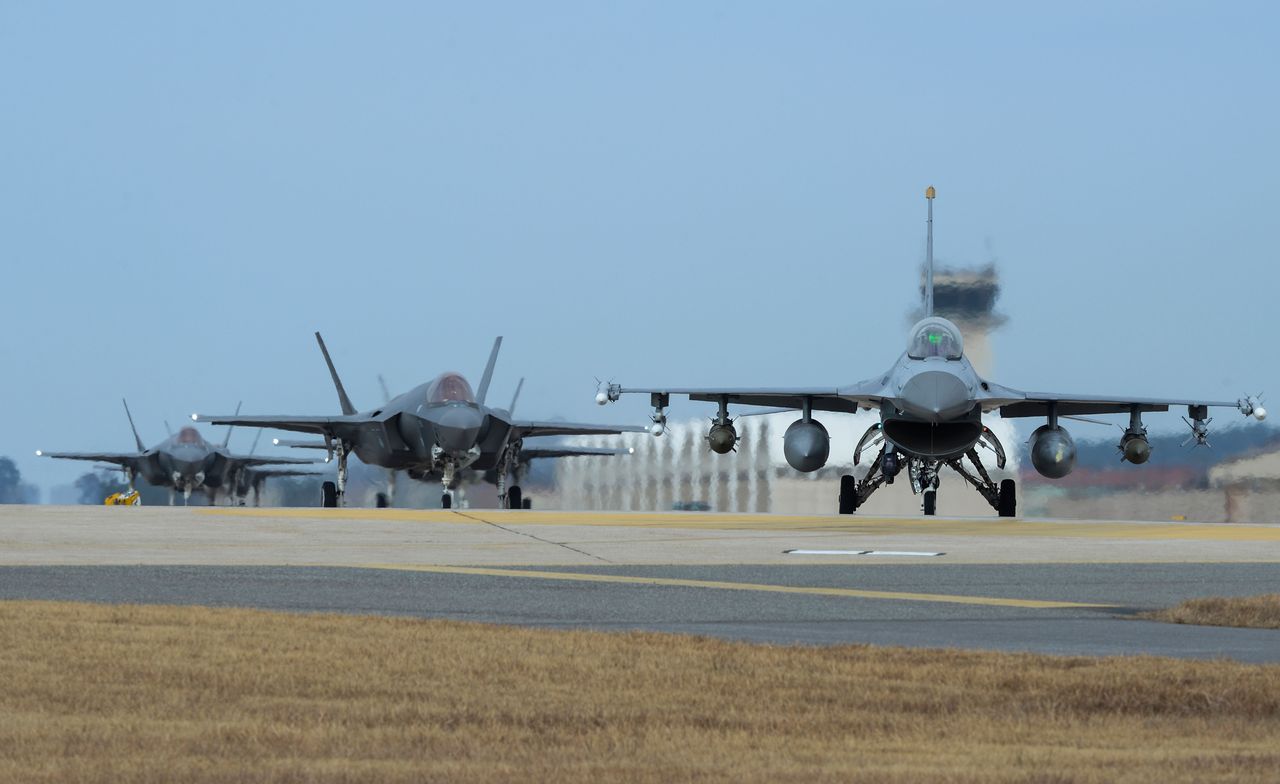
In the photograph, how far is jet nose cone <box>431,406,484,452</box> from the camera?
41.2 m

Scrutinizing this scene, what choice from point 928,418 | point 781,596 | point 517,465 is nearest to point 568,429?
point 517,465

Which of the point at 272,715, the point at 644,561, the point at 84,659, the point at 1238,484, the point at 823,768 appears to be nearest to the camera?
the point at 823,768

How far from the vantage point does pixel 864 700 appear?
27.6 ft

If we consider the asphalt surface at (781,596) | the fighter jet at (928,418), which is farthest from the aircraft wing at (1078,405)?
the asphalt surface at (781,596)

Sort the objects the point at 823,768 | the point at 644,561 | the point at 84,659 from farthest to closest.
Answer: the point at 644,561 → the point at 84,659 → the point at 823,768

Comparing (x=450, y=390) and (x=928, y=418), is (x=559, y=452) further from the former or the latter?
(x=928, y=418)

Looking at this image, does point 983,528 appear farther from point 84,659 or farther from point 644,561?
point 84,659

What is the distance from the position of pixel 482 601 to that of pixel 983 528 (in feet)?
50.0

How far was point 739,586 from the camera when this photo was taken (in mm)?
16047

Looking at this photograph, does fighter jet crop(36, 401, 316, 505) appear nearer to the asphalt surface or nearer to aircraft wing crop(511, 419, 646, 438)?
aircraft wing crop(511, 419, 646, 438)

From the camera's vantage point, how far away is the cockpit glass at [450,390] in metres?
42.2

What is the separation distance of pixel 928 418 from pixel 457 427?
12.8 m

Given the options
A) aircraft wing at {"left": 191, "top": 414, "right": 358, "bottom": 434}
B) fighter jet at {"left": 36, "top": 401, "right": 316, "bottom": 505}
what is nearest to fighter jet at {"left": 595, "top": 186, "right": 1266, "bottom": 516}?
aircraft wing at {"left": 191, "top": 414, "right": 358, "bottom": 434}

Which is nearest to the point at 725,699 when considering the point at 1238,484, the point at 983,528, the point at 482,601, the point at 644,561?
the point at 482,601
